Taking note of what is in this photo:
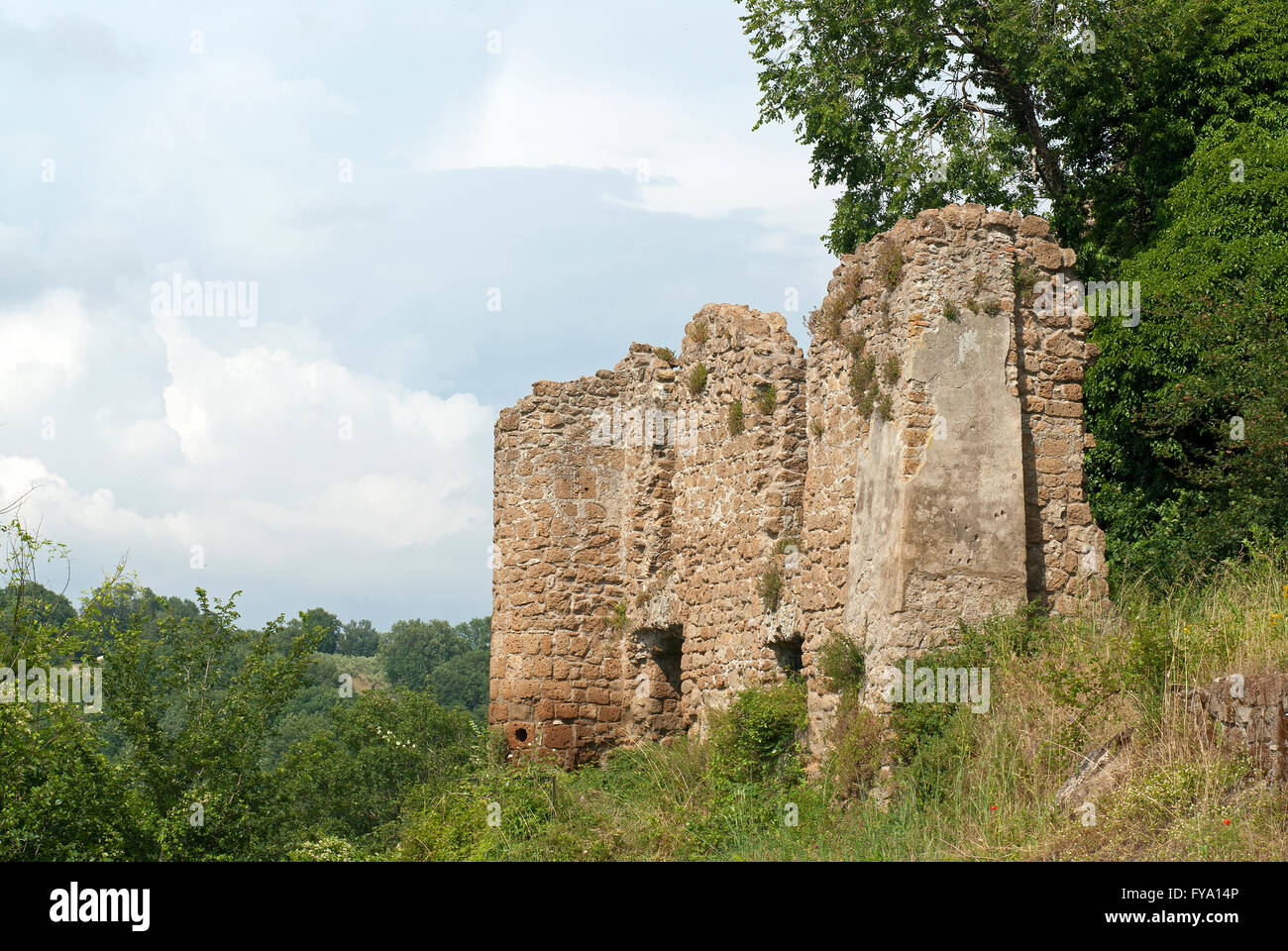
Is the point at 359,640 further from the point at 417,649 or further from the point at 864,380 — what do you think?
the point at 864,380

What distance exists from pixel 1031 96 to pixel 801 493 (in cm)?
898

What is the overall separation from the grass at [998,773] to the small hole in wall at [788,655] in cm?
28

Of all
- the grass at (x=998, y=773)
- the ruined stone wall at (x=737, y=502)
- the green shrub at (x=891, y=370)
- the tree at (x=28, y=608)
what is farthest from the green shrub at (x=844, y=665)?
the tree at (x=28, y=608)

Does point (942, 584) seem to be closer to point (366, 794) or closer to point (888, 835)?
point (888, 835)

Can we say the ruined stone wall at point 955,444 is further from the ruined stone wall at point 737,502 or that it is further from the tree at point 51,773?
the tree at point 51,773

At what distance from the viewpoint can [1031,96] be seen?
16.9 meters

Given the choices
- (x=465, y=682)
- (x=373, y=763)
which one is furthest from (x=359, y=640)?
(x=373, y=763)

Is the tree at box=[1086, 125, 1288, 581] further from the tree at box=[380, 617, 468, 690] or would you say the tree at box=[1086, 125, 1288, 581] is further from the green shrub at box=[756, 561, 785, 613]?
the tree at box=[380, 617, 468, 690]

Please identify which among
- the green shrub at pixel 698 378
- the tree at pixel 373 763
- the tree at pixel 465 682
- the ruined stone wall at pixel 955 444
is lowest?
the tree at pixel 465 682

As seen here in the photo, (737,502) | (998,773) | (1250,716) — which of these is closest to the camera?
(1250,716)

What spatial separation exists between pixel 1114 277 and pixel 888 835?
901 cm

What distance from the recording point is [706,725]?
11.8m

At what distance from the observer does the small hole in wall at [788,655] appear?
10.9 meters

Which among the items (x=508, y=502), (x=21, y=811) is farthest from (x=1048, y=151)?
(x=21, y=811)
